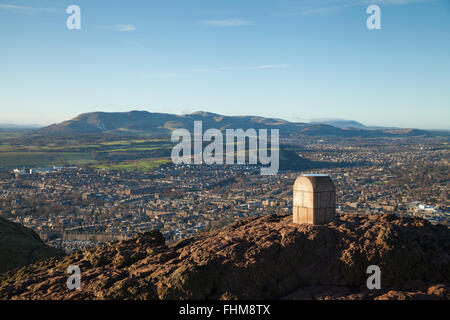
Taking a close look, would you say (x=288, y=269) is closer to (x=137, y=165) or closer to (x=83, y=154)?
(x=137, y=165)

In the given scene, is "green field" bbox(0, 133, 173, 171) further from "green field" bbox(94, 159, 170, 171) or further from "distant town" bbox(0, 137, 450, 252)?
"distant town" bbox(0, 137, 450, 252)

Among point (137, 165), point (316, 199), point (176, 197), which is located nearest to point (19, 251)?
point (316, 199)

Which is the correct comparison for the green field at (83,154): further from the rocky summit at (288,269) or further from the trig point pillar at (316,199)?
the rocky summit at (288,269)

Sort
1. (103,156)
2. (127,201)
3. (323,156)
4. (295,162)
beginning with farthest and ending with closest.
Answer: (323,156) < (103,156) < (295,162) < (127,201)

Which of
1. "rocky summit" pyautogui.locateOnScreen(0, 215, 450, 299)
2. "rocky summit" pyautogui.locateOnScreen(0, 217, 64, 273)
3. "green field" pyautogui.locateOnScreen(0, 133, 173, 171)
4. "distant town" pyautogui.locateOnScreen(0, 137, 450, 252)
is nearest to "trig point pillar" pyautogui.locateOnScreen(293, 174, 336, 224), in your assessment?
"rocky summit" pyautogui.locateOnScreen(0, 215, 450, 299)
